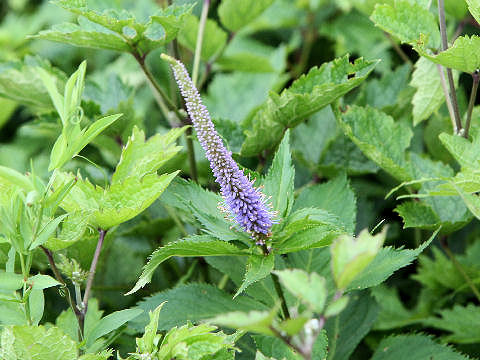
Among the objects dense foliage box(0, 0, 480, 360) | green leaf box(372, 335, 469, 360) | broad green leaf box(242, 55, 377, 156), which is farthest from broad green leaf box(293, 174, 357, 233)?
green leaf box(372, 335, 469, 360)

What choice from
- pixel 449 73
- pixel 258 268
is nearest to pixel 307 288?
pixel 258 268

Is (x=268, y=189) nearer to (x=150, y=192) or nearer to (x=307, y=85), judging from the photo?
(x=150, y=192)

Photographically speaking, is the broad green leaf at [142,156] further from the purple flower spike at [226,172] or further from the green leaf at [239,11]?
the green leaf at [239,11]

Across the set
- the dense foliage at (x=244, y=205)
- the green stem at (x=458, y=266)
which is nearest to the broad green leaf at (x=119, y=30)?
the dense foliage at (x=244, y=205)

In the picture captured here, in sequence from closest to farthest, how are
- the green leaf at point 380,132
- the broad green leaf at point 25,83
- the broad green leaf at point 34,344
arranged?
the broad green leaf at point 34,344
the green leaf at point 380,132
the broad green leaf at point 25,83

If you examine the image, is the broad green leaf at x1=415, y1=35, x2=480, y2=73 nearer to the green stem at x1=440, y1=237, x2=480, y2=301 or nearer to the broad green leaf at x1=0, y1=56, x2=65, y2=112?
the green stem at x1=440, y1=237, x2=480, y2=301

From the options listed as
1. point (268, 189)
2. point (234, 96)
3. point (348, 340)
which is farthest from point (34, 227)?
point (234, 96)
